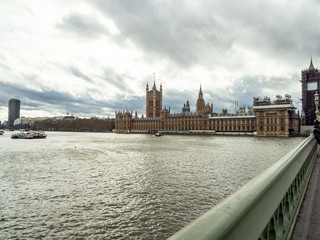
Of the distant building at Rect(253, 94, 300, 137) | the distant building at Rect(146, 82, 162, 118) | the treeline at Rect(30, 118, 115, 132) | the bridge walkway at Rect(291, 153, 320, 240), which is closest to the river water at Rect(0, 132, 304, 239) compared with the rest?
the bridge walkway at Rect(291, 153, 320, 240)

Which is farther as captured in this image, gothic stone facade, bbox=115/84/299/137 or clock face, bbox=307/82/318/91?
gothic stone facade, bbox=115/84/299/137

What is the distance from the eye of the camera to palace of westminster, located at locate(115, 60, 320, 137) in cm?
8762

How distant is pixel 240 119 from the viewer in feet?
352

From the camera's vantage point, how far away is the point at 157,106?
15775 cm

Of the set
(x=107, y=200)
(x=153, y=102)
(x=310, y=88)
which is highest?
(x=153, y=102)

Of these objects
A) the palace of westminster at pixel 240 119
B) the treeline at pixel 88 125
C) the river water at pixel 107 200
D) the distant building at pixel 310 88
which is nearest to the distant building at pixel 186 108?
the palace of westminster at pixel 240 119

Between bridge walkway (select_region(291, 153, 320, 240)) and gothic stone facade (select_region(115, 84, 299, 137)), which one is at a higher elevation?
gothic stone facade (select_region(115, 84, 299, 137))

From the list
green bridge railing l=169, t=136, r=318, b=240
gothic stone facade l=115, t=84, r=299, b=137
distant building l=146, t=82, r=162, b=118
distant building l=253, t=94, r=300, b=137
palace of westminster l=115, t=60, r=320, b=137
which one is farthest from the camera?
distant building l=146, t=82, r=162, b=118

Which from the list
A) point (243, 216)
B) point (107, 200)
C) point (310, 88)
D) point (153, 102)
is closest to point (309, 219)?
point (243, 216)

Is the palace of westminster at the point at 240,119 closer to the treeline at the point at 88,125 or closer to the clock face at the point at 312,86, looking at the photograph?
the clock face at the point at 312,86

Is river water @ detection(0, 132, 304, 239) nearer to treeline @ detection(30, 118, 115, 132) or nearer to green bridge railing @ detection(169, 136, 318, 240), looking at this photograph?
green bridge railing @ detection(169, 136, 318, 240)

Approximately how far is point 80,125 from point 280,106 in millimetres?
148995

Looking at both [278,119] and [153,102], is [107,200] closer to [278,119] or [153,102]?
[278,119]

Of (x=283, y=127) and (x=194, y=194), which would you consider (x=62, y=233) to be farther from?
(x=283, y=127)
